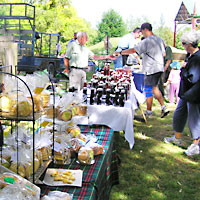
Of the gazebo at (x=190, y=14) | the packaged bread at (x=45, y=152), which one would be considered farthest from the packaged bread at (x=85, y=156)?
the gazebo at (x=190, y=14)

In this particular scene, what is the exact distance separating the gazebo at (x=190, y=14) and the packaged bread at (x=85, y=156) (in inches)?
484

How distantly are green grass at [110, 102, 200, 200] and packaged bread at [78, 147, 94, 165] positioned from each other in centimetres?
111

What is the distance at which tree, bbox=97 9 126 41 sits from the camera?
139 feet

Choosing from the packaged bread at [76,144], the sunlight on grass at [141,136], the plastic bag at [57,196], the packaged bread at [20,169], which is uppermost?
the packaged bread at [20,169]

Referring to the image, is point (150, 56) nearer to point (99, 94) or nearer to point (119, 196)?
point (99, 94)

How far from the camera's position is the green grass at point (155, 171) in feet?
10.1

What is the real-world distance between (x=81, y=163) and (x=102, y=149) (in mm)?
246

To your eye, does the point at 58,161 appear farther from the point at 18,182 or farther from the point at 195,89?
the point at 195,89

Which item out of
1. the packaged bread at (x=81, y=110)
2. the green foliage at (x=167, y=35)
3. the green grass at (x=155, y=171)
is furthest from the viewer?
the green foliage at (x=167, y=35)

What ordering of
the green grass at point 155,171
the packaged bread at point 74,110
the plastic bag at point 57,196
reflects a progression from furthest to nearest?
the green grass at point 155,171 < the packaged bread at point 74,110 < the plastic bag at point 57,196

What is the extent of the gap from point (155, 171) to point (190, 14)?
12639 millimetres

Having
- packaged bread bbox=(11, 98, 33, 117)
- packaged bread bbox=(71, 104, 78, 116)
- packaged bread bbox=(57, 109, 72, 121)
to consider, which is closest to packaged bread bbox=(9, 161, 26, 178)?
packaged bread bbox=(11, 98, 33, 117)

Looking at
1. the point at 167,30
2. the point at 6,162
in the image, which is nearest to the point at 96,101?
the point at 6,162

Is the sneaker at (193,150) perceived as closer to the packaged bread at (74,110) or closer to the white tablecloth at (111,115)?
the white tablecloth at (111,115)
